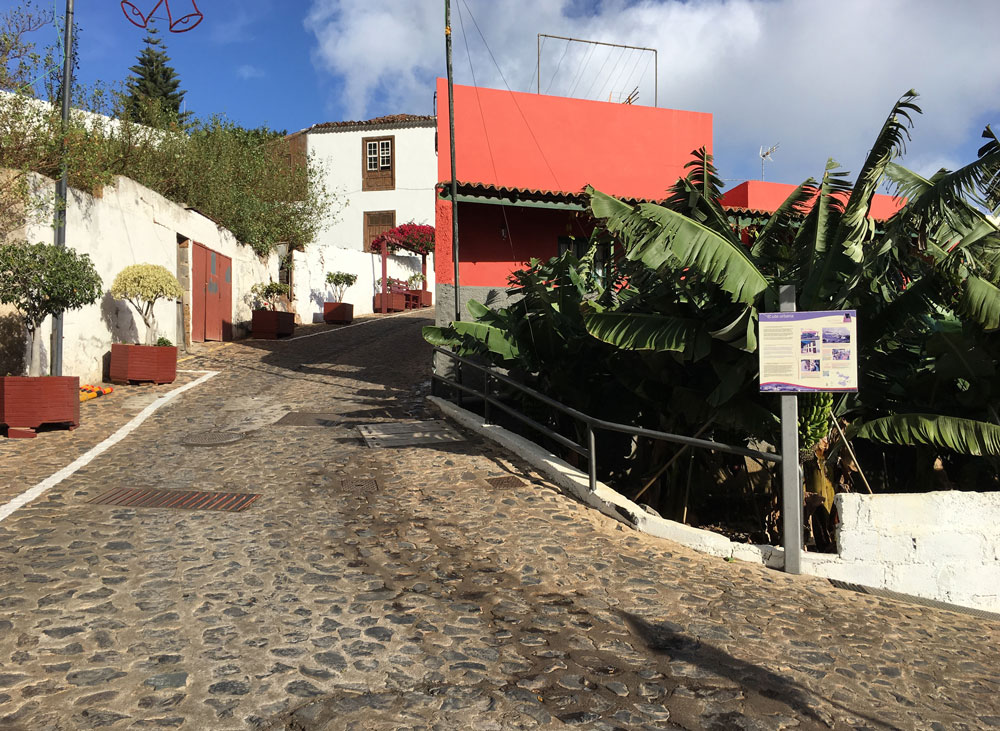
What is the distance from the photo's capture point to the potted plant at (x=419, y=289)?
34.9 metres

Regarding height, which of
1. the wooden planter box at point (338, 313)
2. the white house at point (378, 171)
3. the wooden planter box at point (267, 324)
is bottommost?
the wooden planter box at point (267, 324)

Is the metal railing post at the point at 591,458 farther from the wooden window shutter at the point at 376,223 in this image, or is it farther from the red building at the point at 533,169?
the wooden window shutter at the point at 376,223

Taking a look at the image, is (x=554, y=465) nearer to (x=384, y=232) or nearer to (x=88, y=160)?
(x=88, y=160)

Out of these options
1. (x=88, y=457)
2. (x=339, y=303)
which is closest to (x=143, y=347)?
(x=88, y=457)

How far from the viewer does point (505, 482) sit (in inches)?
296

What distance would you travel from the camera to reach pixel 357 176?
35844mm

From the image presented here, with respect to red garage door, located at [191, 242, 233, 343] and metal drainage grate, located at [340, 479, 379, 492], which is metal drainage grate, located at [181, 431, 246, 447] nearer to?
metal drainage grate, located at [340, 479, 379, 492]

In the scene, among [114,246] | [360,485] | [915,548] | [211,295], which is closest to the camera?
[915,548]

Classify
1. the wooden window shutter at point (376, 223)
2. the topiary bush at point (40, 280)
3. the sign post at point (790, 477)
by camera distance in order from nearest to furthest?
the sign post at point (790, 477) < the topiary bush at point (40, 280) < the wooden window shutter at point (376, 223)

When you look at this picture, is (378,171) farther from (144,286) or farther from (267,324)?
(144,286)

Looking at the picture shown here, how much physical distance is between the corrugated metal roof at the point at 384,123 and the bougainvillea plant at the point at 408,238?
17.9 feet

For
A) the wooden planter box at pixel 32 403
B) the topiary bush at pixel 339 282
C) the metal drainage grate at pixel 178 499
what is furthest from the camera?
the topiary bush at pixel 339 282

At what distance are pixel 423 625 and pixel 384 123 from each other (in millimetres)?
34245

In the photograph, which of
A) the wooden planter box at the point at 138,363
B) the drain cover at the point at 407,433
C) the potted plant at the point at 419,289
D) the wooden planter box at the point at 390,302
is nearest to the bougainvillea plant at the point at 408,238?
the potted plant at the point at 419,289
